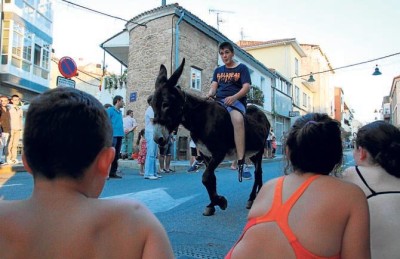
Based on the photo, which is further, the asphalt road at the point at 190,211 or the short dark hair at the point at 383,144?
the asphalt road at the point at 190,211

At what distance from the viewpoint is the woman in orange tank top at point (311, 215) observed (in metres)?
1.67

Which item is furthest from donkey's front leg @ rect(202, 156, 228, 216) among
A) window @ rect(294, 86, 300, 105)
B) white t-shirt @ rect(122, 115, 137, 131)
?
window @ rect(294, 86, 300, 105)

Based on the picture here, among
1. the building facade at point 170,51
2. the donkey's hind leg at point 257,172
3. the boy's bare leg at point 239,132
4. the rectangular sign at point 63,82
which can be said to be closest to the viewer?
the boy's bare leg at point 239,132

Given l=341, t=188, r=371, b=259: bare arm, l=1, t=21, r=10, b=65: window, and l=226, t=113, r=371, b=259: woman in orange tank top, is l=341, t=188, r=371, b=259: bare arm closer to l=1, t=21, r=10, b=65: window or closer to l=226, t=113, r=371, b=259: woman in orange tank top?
l=226, t=113, r=371, b=259: woman in orange tank top

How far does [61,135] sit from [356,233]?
4.73 feet

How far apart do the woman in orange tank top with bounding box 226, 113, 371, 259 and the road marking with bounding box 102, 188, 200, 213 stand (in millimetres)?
3623

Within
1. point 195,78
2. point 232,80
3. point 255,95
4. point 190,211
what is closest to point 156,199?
point 190,211

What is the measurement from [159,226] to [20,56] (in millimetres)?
27488

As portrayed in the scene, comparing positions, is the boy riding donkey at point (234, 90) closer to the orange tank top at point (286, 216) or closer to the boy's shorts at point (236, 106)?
the boy's shorts at point (236, 106)

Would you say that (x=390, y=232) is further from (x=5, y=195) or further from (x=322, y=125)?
(x=5, y=195)

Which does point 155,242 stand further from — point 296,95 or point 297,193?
point 296,95

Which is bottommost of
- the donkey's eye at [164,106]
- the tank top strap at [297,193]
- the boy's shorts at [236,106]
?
the tank top strap at [297,193]

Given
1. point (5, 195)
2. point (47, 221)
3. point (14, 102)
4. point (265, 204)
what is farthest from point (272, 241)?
point (14, 102)

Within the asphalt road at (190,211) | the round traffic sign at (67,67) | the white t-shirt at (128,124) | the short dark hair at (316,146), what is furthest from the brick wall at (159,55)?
the short dark hair at (316,146)
